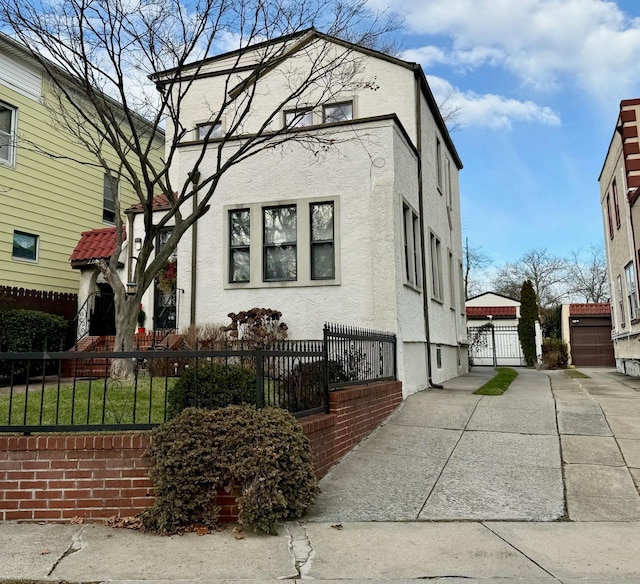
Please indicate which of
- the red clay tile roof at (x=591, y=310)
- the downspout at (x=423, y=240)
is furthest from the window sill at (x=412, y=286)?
the red clay tile roof at (x=591, y=310)

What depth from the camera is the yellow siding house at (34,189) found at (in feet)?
47.5

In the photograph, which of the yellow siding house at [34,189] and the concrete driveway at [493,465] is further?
the yellow siding house at [34,189]

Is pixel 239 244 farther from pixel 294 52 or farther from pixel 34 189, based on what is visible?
pixel 34 189

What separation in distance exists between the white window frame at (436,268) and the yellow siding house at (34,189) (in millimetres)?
7161

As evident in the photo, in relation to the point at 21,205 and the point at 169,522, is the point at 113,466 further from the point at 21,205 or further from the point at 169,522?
the point at 21,205

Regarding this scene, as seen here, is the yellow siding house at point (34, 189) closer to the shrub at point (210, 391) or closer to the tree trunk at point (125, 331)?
the tree trunk at point (125, 331)

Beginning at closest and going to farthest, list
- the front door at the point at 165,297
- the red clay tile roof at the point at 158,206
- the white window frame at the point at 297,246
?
the white window frame at the point at 297,246, the front door at the point at 165,297, the red clay tile roof at the point at 158,206

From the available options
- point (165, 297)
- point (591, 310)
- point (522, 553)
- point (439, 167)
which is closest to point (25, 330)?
point (165, 297)

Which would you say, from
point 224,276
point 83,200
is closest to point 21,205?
point 83,200

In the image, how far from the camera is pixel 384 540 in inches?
180

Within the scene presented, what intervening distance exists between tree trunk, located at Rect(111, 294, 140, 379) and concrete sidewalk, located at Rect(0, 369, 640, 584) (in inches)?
161

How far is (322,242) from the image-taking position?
430 inches

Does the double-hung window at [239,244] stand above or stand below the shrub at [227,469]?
above

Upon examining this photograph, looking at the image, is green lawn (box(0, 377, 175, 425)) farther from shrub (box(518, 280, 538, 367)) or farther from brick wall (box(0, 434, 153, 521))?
shrub (box(518, 280, 538, 367))
